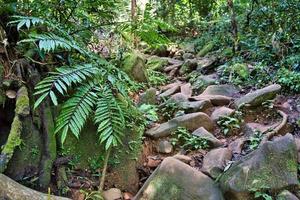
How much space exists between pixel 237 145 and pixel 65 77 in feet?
6.28

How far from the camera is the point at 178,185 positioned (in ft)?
9.20

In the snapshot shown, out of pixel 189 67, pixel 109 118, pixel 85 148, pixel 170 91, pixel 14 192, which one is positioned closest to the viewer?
pixel 14 192

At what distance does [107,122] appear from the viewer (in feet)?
9.45

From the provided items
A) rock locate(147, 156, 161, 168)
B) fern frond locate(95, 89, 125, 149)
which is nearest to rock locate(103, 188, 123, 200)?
fern frond locate(95, 89, 125, 149)

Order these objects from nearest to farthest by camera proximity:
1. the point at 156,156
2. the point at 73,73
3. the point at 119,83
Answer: the point at 73,73 → the point at 119,83 → the point at 156,156

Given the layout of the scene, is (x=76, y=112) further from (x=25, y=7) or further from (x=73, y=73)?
(x=25, y=7)

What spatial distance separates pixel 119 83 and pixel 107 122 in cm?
46

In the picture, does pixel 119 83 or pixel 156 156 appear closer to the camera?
pixel 119 83

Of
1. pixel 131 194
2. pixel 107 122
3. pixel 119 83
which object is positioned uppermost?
pixel 119 83

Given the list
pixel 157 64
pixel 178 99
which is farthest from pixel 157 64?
pixel 178 99

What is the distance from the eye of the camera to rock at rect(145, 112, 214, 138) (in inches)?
148

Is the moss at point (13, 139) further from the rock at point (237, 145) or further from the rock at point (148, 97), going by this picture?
the rock at point (148, 97)

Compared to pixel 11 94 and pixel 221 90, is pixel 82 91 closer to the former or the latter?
pixel 11 94

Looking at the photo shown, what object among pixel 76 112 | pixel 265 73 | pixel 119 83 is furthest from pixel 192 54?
pixel 76 112
